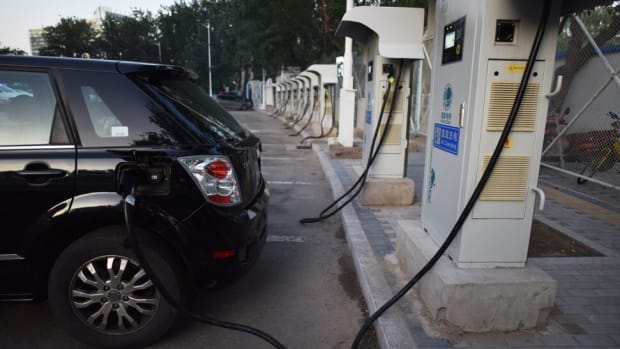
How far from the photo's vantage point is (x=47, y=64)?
9.62 ft

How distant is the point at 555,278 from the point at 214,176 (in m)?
3.09

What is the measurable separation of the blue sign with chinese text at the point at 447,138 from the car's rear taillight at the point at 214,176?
5.13 feet

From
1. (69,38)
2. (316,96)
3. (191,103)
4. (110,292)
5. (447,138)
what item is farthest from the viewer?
(69,38)

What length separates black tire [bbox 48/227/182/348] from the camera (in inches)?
111

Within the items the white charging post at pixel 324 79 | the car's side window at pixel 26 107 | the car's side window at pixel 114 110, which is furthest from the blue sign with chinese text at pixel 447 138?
the white charging post at pixel 324 79

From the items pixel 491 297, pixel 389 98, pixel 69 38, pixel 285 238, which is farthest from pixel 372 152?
pixel 69 38

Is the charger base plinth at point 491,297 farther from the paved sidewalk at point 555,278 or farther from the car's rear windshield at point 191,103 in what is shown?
the car's rear windshield at point 191,103

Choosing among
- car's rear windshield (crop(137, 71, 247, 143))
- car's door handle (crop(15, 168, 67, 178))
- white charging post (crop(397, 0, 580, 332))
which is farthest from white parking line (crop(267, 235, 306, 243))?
car's door handle (crop(15, 168, 67, 178))

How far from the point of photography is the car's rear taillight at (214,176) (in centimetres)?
288

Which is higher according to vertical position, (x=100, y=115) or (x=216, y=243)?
(x=100, y=115)

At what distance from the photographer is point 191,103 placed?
330cm

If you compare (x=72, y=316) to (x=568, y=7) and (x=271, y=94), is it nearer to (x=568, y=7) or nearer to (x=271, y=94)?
(x=568, y=7)

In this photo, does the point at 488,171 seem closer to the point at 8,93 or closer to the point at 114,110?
the point at 114,110

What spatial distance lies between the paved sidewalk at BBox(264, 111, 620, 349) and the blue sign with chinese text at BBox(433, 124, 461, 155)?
1177 millimetres
